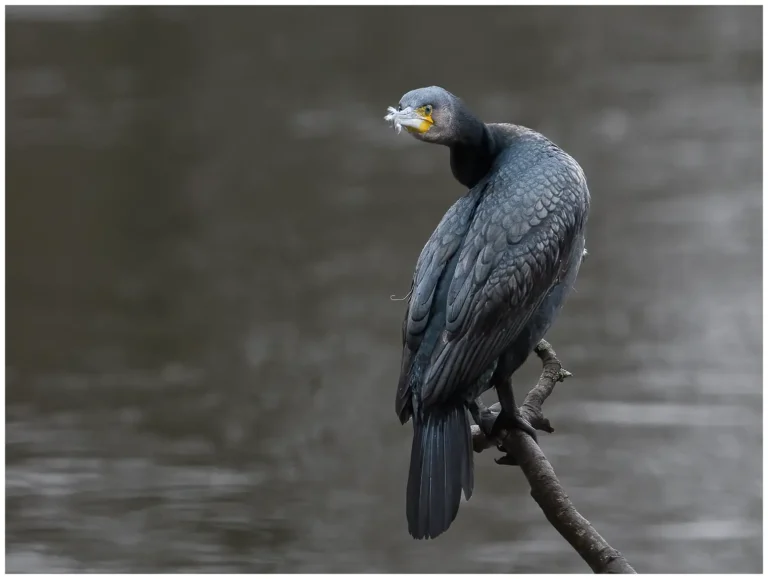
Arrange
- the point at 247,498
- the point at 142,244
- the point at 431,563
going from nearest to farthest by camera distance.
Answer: the point at 431,563 → the point at 247,498 → the point at 142,244

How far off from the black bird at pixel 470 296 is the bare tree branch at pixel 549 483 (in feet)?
0.27

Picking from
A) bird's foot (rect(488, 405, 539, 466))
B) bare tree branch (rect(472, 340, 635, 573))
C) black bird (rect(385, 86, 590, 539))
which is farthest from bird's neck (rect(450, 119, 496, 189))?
bird's foot (rect(488, 405, 539, 466))

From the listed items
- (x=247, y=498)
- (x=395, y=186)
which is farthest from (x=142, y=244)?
(x=247, y=498)

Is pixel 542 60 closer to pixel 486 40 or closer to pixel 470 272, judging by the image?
pixel 486 40

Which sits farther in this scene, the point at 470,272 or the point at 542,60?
the point at 542,60

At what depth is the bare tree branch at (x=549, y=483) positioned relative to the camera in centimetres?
346

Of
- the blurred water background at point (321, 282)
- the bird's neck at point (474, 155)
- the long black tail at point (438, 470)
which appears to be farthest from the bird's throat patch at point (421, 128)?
the blurred water background at point (321, 282)

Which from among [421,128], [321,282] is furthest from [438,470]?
[321,282]

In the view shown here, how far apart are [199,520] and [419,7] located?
10075 mm

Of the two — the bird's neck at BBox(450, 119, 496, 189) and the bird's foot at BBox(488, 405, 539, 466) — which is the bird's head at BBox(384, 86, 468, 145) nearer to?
the bird's neck at BBox(450, 119, 496, 189)

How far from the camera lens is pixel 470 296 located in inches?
154

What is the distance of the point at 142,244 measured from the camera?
1241cm

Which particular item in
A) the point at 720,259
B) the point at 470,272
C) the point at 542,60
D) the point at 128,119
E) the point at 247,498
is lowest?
the point at 470,272

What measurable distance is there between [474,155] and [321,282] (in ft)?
23.5
